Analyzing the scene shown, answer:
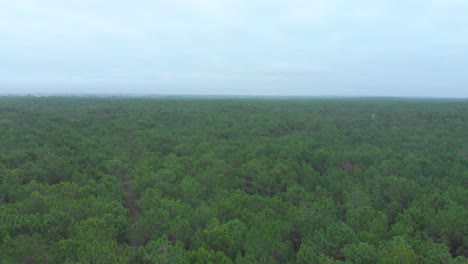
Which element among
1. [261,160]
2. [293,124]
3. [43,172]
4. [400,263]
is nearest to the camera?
[400,263]

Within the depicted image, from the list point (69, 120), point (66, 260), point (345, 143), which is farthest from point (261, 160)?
point (69, 120)

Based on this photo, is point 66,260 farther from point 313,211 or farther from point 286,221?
point 313,211

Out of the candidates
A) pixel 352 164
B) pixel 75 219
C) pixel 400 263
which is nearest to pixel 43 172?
pixel 75 219

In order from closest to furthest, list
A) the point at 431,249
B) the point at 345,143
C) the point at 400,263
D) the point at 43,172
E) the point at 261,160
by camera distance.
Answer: the point at 400,263 < the point at 431,249 < the point at 43,172 < the point at 261,160 < the point at 345,143

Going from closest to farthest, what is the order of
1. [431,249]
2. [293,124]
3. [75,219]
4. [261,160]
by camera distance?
1. [431,249]
2. [75,219]
3. [261,160]
4. [293,124]

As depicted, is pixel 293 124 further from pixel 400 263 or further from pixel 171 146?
pixel 400 263

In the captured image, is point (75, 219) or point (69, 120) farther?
point (69, 120)
